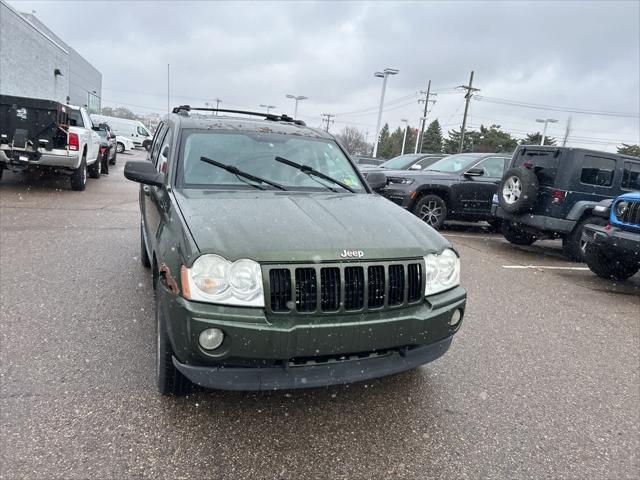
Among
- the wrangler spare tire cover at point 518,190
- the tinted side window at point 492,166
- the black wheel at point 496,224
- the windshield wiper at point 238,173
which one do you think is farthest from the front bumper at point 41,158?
the black wheel at point 496,224

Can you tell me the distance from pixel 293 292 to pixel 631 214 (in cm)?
551

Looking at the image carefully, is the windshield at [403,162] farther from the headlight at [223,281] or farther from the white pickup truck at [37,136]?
the headlight at [223,281]

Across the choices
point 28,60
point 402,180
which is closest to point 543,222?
point 402,180

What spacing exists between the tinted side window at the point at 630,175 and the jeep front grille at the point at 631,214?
258 cm

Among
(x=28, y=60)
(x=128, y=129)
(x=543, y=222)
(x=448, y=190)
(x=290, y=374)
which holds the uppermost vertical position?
(x=28, y=60)

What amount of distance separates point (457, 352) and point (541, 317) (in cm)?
162

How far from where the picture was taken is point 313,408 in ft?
9.09

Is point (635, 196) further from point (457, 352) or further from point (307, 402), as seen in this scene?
point (307, 402)

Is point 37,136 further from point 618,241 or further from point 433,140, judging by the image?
point 433,140

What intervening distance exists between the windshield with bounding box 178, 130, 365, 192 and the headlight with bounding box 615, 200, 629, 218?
4.17 m

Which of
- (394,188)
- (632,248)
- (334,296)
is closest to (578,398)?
(334,296)

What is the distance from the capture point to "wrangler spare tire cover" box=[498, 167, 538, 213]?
25.0ft

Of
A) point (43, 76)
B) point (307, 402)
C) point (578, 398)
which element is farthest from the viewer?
point (43, 76)

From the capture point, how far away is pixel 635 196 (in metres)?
5.86
